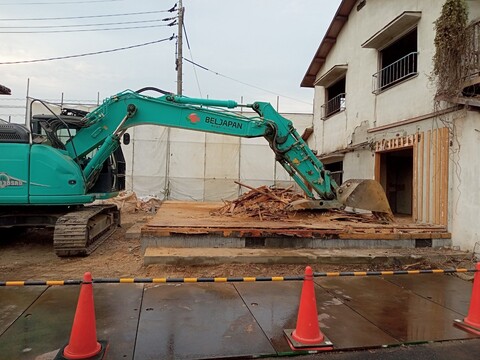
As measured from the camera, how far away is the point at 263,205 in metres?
10.4

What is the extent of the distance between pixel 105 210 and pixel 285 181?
52.3ft

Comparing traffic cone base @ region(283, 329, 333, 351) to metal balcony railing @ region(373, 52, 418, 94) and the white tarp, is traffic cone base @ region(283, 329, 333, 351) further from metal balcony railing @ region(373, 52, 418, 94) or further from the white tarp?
the white tarp

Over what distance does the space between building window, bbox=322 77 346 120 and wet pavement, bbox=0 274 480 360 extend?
33.6ft

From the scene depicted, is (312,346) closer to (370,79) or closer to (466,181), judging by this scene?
(466,181)

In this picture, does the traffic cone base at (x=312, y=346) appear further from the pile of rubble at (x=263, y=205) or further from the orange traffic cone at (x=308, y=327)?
the pile of rubble at (x=263, y=205)

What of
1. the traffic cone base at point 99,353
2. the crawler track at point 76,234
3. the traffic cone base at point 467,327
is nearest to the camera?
the traffic cone base at point 99,353

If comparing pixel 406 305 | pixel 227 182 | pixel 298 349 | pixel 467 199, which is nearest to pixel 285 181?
pixel 227 182

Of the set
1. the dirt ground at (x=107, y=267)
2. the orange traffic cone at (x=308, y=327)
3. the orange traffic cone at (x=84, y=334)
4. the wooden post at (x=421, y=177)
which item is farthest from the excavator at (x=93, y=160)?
the orange traffic cone at (x=308, y=327)

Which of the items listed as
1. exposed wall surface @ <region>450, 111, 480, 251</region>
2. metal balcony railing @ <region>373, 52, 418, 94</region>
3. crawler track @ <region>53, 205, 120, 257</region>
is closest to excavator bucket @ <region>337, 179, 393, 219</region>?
exposed wall surface @ <region>450, 111, 480, 251</region>

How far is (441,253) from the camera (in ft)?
24.7

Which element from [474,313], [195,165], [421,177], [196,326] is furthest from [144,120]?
[195,165]

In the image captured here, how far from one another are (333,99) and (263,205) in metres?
7.31

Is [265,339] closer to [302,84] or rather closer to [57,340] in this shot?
[57,340]

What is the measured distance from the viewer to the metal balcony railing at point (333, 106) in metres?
14.7
